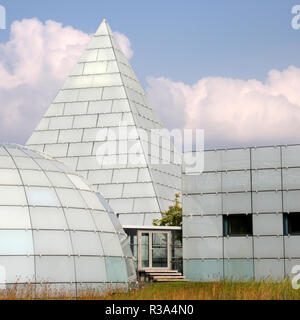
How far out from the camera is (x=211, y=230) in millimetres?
43750

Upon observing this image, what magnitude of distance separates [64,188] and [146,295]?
10242 millimetres

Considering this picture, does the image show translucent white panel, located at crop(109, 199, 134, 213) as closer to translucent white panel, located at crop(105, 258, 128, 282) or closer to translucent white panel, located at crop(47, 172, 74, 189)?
translucent white panel, located at crop(47, 172, 74, 189)

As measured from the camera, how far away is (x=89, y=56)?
8038 centimetres

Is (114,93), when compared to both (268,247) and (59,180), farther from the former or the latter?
(59,180)

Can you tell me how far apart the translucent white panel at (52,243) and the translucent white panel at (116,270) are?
7.49 ft

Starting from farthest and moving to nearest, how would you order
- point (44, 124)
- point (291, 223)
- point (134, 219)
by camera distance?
1. point (44, 124)
2. point (134, 219)
3. point (291, 223)

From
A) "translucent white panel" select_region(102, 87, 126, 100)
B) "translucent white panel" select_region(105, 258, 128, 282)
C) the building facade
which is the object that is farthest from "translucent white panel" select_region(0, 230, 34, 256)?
"translucent white panel" select_region(102, 87, 126, 100)

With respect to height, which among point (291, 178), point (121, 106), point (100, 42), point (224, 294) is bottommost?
point (224, 294)

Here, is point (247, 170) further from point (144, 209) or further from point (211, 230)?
point (144, 209)

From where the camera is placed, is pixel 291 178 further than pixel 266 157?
No

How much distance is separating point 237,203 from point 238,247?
2.57 meters

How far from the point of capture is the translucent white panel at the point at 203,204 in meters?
43.8

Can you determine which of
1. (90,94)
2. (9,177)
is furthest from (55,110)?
(9,177)
